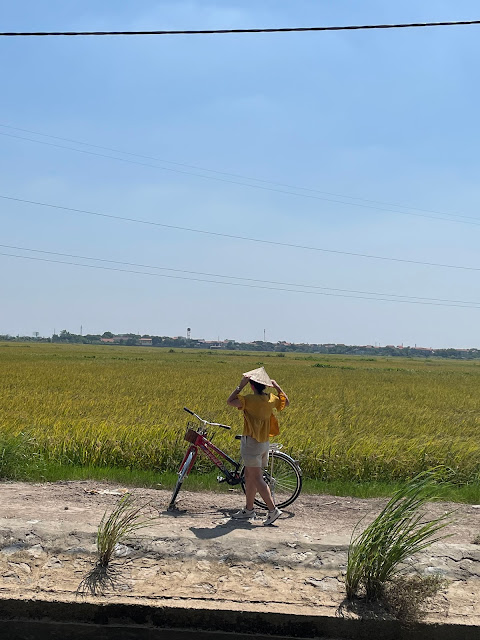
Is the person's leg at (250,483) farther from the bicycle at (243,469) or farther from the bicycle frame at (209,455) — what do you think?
the bicycle frame at (209,455)

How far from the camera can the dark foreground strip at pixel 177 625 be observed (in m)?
5.38

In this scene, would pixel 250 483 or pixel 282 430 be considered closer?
pixel 250 483

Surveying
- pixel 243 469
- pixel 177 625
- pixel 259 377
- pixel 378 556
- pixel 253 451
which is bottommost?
pixel 177 625

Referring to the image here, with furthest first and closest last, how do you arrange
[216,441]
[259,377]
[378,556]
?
[216,441] < [259,377] < [378,556]

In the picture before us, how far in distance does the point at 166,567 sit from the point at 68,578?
0.87m

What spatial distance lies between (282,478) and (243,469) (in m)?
0.56

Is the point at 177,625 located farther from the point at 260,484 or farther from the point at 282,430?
the point at 282,430

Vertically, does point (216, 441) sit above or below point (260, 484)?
below

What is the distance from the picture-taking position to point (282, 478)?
8.49 m

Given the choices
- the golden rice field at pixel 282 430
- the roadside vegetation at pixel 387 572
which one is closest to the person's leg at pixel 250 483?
the roadside vegetation at pixel 387 572

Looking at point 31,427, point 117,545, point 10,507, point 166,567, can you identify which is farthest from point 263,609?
point 31,427

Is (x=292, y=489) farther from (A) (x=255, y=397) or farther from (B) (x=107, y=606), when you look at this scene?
(B) (x=107, y=606)

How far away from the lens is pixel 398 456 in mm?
12117

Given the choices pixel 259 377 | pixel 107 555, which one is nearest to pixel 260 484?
pixel 259 377
